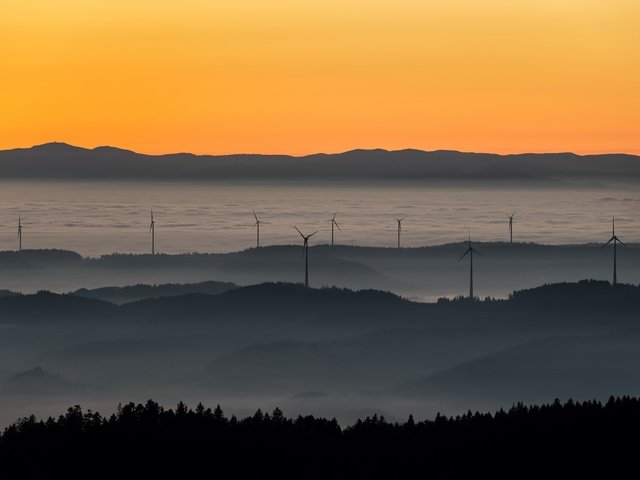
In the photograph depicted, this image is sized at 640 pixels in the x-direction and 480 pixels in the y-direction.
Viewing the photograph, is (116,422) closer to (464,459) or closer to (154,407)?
(154,407)

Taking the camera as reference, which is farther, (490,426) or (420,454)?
(490,426)

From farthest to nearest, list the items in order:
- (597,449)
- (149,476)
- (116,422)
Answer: (116,422) < (597,449) < (149,476)

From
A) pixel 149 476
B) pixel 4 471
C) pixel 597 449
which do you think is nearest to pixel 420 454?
pixel 597 449

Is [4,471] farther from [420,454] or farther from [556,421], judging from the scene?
[556,421]

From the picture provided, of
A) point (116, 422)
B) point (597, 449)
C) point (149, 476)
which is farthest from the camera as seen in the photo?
point (116, 422)

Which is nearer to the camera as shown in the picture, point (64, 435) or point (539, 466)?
point (539, 466)

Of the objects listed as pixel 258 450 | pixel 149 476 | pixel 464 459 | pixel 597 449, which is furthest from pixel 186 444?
pixel 597 449
